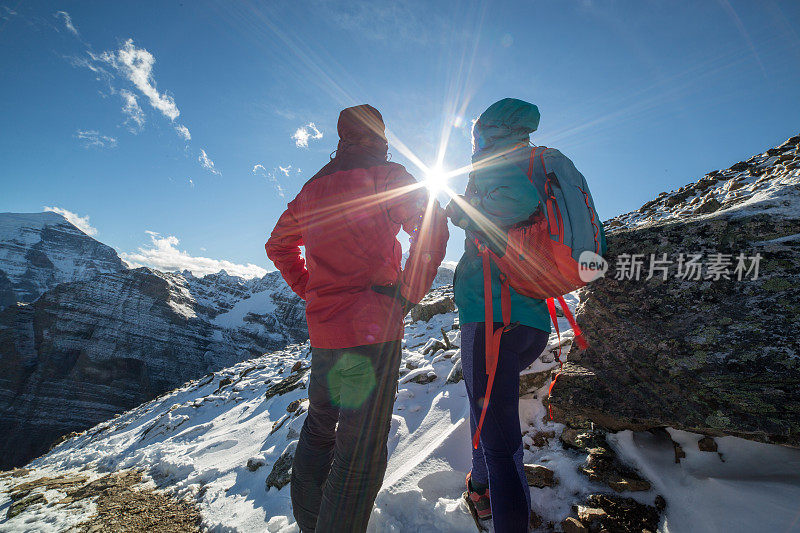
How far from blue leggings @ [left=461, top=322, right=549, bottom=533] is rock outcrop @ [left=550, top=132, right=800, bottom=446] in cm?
77

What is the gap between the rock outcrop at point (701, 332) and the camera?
1884mm

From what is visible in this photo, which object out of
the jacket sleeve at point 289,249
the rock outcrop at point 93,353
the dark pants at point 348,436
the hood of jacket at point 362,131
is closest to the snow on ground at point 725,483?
the dark pants at point 348,436

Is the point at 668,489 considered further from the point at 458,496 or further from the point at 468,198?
the point at 468,198

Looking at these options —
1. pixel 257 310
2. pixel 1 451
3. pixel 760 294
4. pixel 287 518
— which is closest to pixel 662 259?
pixel 760 294

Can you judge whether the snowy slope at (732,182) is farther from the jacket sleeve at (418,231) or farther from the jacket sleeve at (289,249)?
the jacket sleeve at (289,249)

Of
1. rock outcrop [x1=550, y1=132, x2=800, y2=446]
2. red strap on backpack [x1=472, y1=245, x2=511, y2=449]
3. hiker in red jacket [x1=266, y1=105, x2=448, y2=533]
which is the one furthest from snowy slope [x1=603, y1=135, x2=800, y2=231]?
hiker in red jacket [x1=266, y1=105, x2=448, y2=533]

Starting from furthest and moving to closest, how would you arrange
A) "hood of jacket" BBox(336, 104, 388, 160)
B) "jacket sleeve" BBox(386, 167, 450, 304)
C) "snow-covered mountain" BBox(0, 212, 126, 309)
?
"snow-covered mountain" BBox(0, 212, 126, 309) < "hood of jacket" BBox(336, 104, 388, 160) < "jacket sleeve" BBox(386, 167, 450, 304)

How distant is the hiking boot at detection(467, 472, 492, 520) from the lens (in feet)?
7.34

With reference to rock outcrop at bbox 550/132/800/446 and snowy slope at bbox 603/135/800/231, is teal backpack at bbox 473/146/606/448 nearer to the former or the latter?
rock outcrop at bbox 550/132/800/446

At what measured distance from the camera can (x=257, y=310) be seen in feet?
398

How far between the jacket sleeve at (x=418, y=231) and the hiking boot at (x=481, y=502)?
1557 mm

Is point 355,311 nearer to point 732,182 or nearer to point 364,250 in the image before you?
point 364,250

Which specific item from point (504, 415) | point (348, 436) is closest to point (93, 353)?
point (348, 436)

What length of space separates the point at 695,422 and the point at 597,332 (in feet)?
2.72
